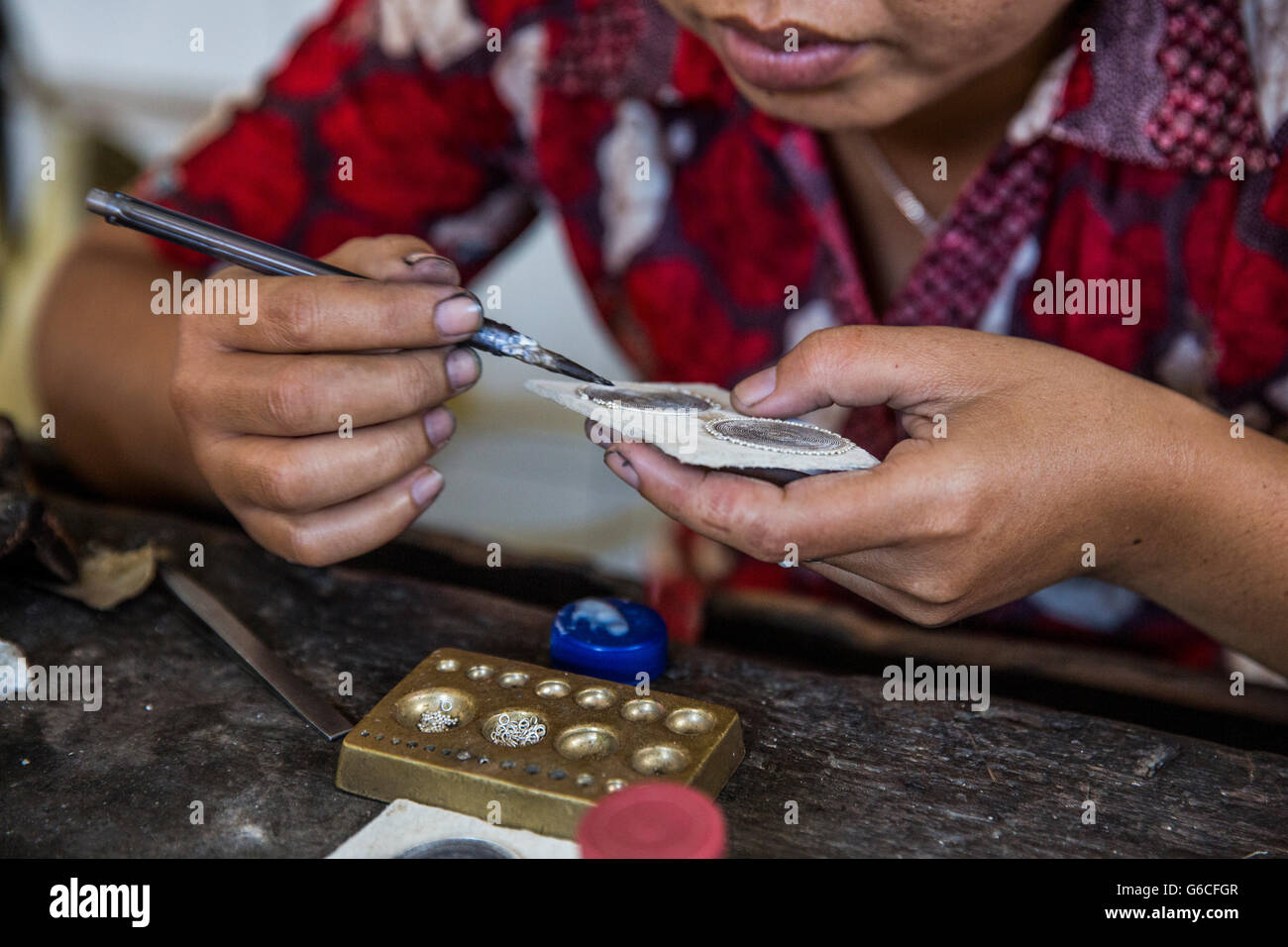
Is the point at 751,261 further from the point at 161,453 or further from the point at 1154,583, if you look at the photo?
the point at 161,453

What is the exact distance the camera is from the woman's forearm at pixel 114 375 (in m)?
1.55

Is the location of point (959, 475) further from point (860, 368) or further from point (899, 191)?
point (899, 191)

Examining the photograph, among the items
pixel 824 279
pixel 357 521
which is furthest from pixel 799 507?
pixel 824 279

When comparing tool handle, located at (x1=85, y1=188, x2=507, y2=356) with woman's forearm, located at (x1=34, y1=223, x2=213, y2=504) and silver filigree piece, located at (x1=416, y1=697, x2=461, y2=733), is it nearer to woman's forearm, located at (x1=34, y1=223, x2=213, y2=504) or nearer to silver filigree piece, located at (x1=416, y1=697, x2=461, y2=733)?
silver filigree piece, located at (x1=416, y1=697, x2=461, y2=733)

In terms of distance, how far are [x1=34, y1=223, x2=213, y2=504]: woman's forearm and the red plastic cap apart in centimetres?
103

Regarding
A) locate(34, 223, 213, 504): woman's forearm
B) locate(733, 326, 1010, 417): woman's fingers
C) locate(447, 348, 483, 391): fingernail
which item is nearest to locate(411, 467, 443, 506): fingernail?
locate(447, 348, 483, 391): fingernail

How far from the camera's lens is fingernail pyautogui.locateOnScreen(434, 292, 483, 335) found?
0.98 meters

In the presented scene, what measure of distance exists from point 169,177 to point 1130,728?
153cm

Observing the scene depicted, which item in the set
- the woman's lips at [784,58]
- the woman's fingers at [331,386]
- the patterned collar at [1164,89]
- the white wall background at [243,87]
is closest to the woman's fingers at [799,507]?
the woman's fingers at [331,386]

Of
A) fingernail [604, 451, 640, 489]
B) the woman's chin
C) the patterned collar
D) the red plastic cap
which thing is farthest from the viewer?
the patterned collar

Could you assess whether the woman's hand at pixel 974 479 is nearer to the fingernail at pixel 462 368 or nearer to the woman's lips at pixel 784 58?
the fingernail at pixel 462 368

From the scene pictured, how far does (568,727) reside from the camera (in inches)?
32.8

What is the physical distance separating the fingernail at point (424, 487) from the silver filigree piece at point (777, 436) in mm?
283
